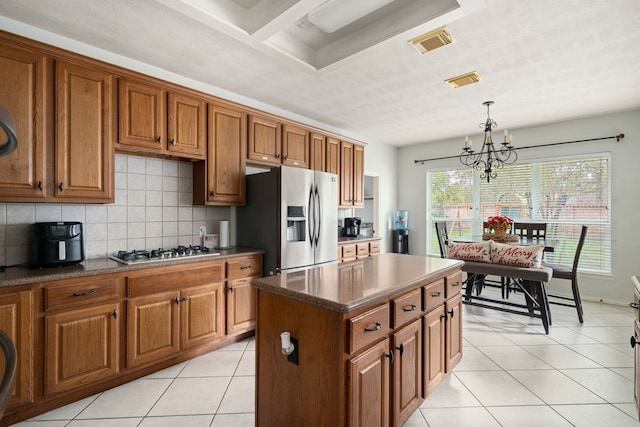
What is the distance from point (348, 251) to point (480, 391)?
7.25 ft

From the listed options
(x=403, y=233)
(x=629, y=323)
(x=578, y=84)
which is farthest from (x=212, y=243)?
(x=629, y=323)

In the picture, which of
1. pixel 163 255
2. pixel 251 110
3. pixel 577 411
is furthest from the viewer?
pixel 251 110

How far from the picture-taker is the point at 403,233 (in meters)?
5.77

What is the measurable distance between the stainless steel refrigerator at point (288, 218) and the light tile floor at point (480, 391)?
0.98 metres

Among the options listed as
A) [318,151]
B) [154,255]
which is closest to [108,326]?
[154,255]

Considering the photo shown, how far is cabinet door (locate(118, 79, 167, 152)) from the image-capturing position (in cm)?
239

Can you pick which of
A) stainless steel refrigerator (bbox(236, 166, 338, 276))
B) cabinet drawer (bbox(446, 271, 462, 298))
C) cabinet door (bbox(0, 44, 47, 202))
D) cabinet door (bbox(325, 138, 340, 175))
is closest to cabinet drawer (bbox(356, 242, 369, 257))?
stainless steel refrigerator (bbox(236, 166, 338, 276))

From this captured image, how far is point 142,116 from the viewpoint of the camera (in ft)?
8.18

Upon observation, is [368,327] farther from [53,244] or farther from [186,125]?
[186,125]

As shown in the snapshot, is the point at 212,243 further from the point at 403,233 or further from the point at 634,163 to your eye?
the point at 634,163

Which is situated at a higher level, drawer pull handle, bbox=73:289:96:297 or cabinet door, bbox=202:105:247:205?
cabinet door, bbox=202:105:247:205

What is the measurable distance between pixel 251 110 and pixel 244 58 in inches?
27.4

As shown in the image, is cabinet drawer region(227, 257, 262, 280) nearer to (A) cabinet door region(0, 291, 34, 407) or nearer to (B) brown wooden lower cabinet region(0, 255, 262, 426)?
(B) brown wooden lower cabinet region(0, 255, 262, 426)

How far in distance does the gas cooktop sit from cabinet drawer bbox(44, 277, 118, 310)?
0.67ft
